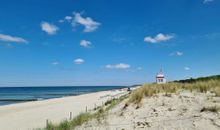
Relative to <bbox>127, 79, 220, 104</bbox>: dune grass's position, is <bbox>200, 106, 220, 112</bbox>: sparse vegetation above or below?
below

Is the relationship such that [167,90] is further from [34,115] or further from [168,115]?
[34,115]

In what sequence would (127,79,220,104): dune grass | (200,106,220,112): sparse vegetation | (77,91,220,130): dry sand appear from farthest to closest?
(127,79,220,104): dune grass
(200,106,220,112): sparse vegetation
(77,91,220,130): dry sand

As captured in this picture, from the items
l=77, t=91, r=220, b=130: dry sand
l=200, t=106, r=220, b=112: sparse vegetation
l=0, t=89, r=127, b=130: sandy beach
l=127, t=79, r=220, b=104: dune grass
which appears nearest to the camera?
l=77, t=91, r=220, b=130: dry sand

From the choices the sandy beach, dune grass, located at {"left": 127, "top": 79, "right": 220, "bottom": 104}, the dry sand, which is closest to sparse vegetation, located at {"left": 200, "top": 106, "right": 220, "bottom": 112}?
the dry sand

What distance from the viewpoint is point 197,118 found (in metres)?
8.05

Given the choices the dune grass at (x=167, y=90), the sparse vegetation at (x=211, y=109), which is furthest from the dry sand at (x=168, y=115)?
the dune grass at (x=167, y=90)

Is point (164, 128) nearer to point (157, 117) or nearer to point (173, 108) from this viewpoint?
point (157, 117)

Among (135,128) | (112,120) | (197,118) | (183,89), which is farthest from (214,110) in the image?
(183,89)

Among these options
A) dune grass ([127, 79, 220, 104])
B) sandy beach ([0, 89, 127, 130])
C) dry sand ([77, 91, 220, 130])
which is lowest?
sandy beach ([0, 89, 127, 130])

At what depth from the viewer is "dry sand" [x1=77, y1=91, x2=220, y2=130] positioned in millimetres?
7820

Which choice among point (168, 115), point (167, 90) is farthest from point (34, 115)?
point (168, 115)

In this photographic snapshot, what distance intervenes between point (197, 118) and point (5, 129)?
11.0 meters

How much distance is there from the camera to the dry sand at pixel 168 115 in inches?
308

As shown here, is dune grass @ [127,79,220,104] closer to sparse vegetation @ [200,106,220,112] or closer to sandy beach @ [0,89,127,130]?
sparse vegetation @ [200,106,220,112]
